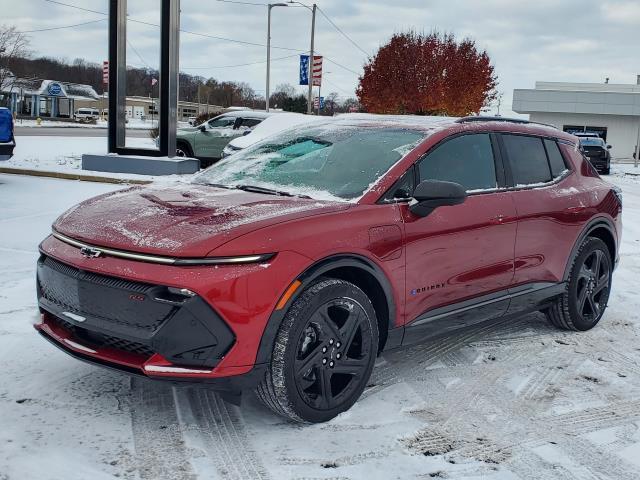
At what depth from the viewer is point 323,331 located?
11.5 ft

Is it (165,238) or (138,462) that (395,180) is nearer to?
(165,238)

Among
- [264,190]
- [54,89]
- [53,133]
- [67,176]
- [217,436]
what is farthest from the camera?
[54,89]

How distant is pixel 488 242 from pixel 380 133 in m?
0.99

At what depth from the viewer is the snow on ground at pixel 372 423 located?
3176 millimetres

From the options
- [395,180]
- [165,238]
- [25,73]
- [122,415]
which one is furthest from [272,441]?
[25,73]

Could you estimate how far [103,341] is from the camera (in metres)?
3.37

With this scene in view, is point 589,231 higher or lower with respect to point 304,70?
lower

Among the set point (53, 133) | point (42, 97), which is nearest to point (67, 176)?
point (53, 133)

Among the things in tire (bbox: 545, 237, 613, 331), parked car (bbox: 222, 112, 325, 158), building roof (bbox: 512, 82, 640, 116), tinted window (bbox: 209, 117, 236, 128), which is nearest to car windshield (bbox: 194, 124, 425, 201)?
tire (bbox: 545, 237, 613, 331)

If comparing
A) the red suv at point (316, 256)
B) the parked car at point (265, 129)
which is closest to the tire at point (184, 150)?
the parked car at point (265, 129)

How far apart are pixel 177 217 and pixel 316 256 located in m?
0.72

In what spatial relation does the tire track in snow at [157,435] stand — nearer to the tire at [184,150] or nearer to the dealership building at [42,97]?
the tire at [184,150]

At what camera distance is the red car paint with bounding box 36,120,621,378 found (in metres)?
3.15

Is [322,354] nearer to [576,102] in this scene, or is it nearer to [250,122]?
[250,122]
